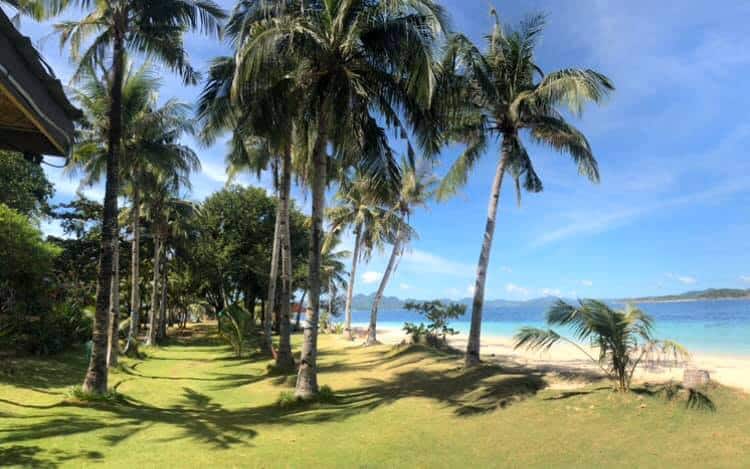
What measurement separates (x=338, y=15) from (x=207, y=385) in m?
10.8

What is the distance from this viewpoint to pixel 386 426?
27.5ft

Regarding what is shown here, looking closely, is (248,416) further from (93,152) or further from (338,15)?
(93,152)

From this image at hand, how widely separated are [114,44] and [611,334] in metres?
12.5

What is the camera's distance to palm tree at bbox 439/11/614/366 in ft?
41.2

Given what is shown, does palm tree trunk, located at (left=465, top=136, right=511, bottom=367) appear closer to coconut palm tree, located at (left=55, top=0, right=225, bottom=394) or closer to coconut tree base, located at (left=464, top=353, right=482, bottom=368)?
coconut tree base, located at (left=464, top=353, right=482, bottom=368)

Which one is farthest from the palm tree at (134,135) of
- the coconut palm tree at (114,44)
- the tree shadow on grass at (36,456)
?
the tree shadow on grass at (36,456)

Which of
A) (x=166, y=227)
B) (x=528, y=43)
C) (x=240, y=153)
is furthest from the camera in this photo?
(x=166, y=227)

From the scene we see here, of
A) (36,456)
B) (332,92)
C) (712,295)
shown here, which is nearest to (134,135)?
(332,92)

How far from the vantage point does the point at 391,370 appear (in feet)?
46.8

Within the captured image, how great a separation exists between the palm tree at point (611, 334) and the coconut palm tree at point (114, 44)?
9124mm

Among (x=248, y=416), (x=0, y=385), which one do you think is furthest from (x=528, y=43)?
(x=0, y=385)

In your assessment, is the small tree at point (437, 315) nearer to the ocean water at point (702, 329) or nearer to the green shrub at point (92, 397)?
the ocean water at point (702, 329)

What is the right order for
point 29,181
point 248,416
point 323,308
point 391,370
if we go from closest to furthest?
point 248,416 < point 391,370 < point 29,181 < point 323,308

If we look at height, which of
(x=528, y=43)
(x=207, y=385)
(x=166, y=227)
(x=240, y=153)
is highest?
(x=528, y=43)
